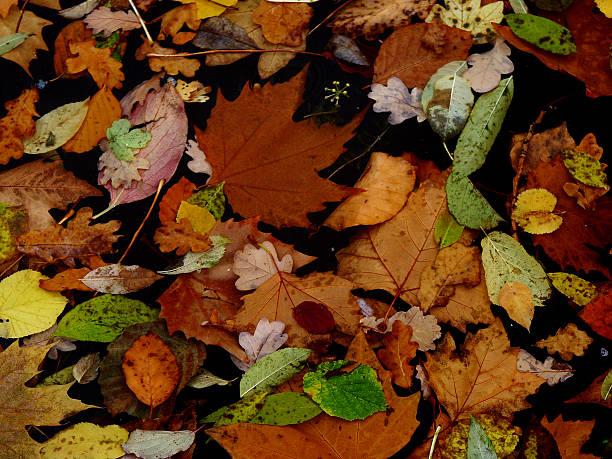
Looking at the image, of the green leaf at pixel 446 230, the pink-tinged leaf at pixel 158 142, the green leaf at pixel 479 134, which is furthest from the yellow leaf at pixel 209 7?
the green leaf at pixel 446 230

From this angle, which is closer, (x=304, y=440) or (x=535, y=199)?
(x=304, y=440)

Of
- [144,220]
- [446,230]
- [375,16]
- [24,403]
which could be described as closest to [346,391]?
[446,230]

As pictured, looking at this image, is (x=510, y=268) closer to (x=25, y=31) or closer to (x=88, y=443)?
(x=88, y=443)

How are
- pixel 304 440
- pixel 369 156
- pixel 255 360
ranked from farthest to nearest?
pixel 369 156 → pixel 255 360 → pixel 304 440

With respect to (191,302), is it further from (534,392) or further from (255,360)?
(534,392)

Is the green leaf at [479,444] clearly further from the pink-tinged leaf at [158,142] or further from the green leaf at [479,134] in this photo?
the pink-tinged leaf at [158,142]

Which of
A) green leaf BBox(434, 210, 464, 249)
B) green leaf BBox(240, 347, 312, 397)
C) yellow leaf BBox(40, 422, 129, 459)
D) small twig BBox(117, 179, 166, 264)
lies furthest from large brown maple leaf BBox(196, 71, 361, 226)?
yellow leaf BBox(40, 422, 129, 459)

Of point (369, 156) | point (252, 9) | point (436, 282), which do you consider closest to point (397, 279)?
point (436, 282)
